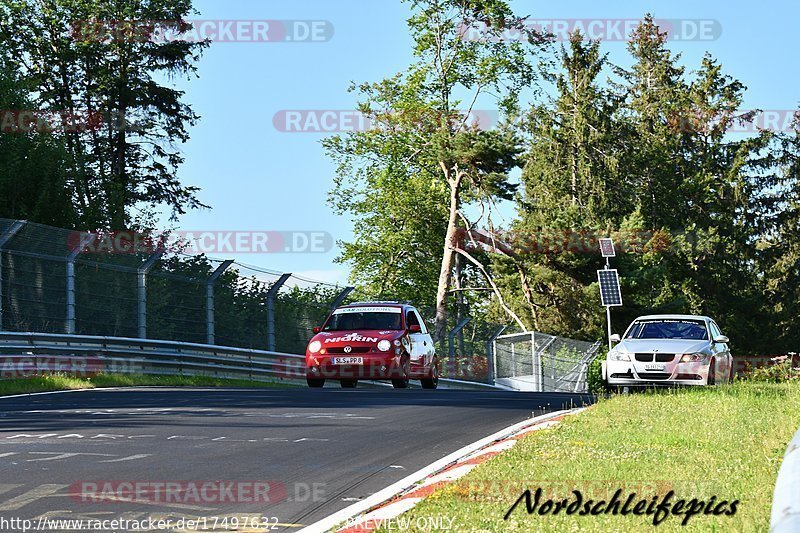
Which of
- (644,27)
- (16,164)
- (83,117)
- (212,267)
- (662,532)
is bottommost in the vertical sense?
(662,532)

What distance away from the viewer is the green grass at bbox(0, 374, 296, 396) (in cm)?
1984

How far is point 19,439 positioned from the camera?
11.2 meters

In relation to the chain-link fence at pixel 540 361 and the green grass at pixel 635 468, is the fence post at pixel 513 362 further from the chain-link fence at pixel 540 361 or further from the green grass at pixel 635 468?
the green grass at pixel 635 468

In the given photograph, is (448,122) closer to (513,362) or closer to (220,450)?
(513,362)

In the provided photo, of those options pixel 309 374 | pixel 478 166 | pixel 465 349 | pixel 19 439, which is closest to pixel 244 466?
pixel 19 439

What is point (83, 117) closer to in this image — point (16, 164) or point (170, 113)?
point (170, 113)

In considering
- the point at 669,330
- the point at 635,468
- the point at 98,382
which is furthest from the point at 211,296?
the point at 635,468

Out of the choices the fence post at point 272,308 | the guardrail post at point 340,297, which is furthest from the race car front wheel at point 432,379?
the guardrail post at point 340,297

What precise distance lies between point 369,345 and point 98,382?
16.8 ft

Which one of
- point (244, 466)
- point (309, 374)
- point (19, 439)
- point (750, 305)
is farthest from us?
point (750, 305)

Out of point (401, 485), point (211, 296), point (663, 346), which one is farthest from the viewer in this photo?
point (211, 296)

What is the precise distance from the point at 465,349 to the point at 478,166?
601 inches

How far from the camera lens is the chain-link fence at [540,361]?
3888 cm

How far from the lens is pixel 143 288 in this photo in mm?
23266
